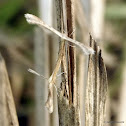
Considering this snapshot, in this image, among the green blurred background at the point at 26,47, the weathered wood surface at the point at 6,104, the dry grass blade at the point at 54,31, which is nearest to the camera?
the dry grass blade at the point at 54,31

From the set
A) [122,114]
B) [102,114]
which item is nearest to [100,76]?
[102,114]

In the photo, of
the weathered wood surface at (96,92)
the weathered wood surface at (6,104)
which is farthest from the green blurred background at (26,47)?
the weathered wood surface at (96,92)

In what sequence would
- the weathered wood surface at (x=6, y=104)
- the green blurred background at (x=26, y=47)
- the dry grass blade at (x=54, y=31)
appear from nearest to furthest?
1. the dry grass blade at (x=54, y=31)
2. the weathered wood surface at (x=6, y=104)
3. the green blurred background at (x=26, y=47)

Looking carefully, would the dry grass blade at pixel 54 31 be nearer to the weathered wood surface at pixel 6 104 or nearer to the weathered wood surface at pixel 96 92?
the weathered wood surface at pixel 96 92

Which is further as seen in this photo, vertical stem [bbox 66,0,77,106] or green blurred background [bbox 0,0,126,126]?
green blurred background [bbox 0,0,126,126]

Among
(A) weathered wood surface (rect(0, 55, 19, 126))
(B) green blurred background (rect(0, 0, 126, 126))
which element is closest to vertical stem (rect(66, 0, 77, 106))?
(A) weathered wood surface (rect(0, 55, 19, 126))

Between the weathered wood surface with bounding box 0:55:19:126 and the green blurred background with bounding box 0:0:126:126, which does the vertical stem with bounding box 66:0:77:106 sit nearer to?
the weathered wood surface with bounding box 0:55:19:126

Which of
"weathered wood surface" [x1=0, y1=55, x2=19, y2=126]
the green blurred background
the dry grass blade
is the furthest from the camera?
the green blurred background
